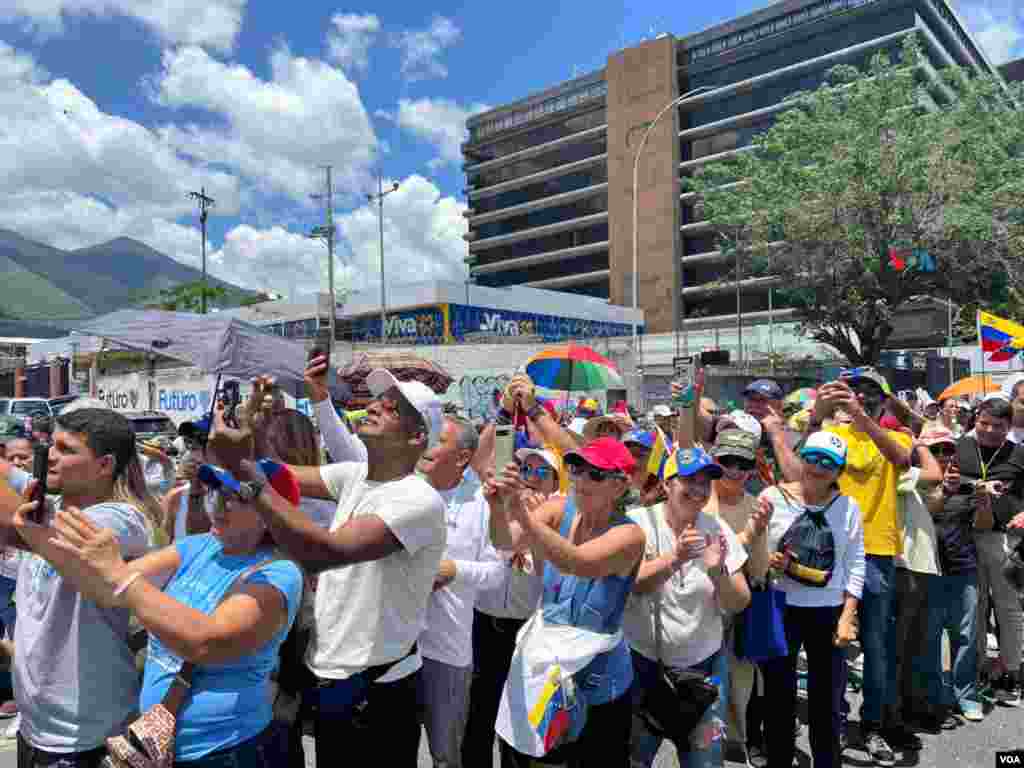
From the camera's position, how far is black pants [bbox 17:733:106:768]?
7.36 feet

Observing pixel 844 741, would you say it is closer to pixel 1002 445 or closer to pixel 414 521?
pixel 1002 445

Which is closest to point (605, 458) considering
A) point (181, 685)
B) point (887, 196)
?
point (181, 685)

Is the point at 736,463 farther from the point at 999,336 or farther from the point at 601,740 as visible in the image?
→ the point at 999,336

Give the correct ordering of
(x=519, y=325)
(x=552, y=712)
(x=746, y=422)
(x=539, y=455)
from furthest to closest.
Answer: (x=519, y=325) → (x=746, y=422) → (x=539, y=455) → (x=552, y=712)

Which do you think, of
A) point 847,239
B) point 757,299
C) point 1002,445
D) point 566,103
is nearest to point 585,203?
point 566,103

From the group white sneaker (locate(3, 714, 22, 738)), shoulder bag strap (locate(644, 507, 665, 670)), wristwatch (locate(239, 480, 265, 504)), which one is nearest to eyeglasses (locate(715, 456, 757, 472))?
shoulder bag strap (locate(644, 507, 665, 670))

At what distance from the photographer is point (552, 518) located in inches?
131

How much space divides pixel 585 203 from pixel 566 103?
10.7m

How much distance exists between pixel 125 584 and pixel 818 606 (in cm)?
323

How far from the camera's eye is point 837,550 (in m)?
3.86

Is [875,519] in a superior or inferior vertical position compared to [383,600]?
inferior

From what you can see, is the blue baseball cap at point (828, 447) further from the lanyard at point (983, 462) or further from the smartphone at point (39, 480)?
the smartphone at point (39, 480)

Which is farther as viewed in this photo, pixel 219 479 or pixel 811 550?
pixel 811 550

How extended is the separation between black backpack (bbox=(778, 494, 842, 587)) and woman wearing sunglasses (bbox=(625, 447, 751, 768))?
24.8 inches
